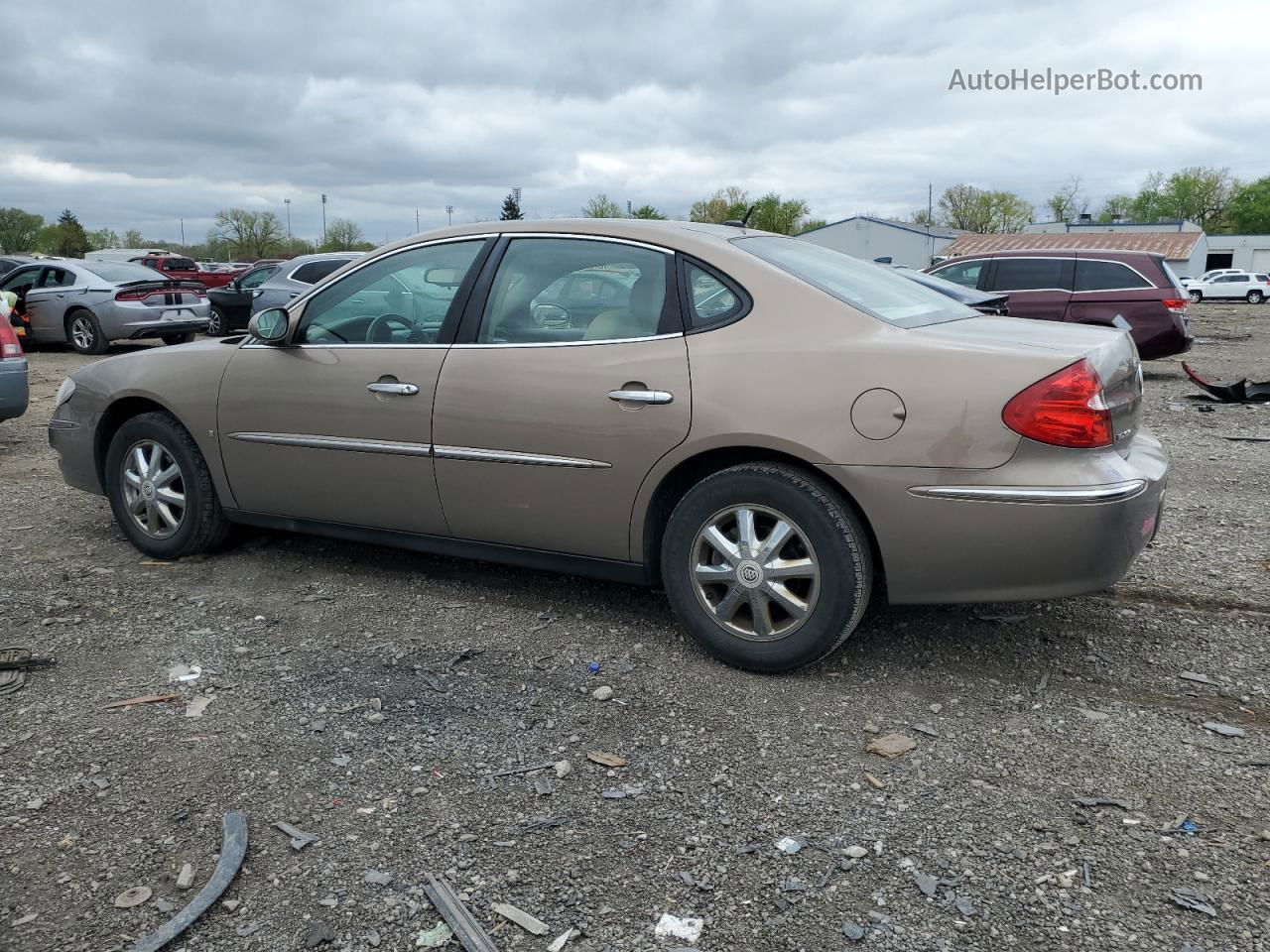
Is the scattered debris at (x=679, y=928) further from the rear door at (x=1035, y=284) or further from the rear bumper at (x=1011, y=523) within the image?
the rear door at (x=1035, y=284)

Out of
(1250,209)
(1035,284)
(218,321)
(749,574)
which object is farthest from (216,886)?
(1250,209)

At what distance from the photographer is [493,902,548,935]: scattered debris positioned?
2.31m

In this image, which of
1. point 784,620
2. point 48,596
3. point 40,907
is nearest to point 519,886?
point 40,907

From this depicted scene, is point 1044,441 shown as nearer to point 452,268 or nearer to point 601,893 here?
point 601,893

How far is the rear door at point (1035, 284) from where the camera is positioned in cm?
1341

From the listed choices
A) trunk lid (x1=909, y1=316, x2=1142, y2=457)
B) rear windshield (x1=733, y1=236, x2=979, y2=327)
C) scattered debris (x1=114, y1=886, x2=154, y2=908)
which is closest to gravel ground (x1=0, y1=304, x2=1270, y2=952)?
scattered debris (x1=114, y1=886, x2=154, y2=908)

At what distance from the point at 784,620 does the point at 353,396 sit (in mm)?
2021

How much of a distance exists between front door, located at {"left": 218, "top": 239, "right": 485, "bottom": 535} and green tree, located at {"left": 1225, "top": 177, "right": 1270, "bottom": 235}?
11412 centimetres

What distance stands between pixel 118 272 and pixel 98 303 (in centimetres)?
89

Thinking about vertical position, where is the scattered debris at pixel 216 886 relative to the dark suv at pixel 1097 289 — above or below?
below

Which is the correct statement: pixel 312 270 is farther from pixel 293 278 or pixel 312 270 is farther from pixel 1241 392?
pixel 1241 392

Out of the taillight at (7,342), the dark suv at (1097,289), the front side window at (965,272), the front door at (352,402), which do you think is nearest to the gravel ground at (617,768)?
the front door at (352,402)

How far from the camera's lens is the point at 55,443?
17.6ft

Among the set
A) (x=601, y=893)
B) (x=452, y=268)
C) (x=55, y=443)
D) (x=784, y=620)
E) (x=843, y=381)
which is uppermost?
(x=452, y=268)
